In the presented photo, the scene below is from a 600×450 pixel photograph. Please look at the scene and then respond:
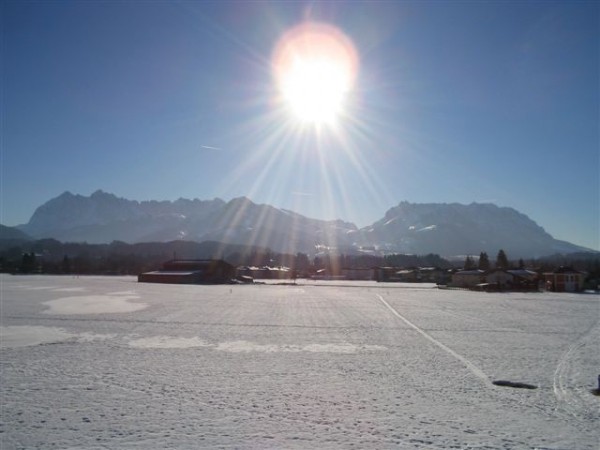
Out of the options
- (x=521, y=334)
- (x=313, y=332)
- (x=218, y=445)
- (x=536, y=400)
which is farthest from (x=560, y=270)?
(x=218, y=445)

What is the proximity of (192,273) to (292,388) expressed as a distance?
8124 cm

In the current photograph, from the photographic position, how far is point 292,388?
468 inches

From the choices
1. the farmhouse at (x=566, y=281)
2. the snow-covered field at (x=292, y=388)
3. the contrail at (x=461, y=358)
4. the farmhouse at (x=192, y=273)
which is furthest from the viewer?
the farmhouse at (x=192, y=273)

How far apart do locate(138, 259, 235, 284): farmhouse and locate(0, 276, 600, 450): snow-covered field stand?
67.2 m

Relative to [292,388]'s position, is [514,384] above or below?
above

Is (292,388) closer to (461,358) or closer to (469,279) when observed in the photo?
(461,358)

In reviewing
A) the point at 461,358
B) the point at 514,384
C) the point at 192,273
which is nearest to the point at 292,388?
the point at 514,384

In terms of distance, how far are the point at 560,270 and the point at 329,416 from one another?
7767cm

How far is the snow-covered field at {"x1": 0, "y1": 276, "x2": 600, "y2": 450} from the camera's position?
8.66 meters

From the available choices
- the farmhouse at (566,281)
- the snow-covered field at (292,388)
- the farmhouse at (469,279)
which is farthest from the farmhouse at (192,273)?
the snow-covered field at (292,388)

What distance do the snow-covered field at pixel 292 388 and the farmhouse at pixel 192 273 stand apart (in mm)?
67222

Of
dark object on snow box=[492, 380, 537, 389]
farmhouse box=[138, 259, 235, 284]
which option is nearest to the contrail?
dark object on snow box=[492, 380, 537, 389]

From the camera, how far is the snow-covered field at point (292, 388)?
8.66m

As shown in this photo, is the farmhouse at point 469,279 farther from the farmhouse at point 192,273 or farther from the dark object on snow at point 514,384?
the dark object on snow at point 514,384
